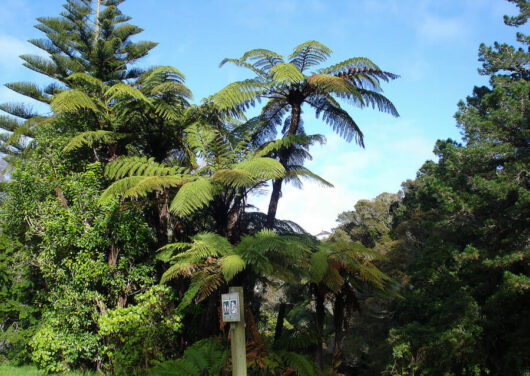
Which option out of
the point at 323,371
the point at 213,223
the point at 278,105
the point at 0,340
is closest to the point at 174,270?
the point at 323,371

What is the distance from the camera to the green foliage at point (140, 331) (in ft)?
20.7

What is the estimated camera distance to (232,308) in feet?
11.5

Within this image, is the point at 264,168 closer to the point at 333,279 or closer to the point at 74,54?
the point at 333,279

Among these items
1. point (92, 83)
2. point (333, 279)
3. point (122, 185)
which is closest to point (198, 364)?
point (333, 279)

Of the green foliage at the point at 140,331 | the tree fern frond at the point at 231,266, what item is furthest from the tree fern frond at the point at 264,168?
the green foliage at the point at 140,331

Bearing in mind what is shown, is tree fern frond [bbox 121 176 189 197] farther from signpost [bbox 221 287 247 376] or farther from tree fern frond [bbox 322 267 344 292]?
signpost [bbox 221 287 247 376]

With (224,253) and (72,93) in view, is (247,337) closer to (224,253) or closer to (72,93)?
(224,253)

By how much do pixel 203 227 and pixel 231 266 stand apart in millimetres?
4097

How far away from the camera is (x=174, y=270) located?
220 inches

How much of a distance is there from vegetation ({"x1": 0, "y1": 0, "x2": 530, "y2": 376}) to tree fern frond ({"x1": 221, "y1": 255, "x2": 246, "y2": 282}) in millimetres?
45

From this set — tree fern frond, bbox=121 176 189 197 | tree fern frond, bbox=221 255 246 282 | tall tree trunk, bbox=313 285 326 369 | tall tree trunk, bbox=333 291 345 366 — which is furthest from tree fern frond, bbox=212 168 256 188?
tall tree trunk, bbox=333 291 345 366

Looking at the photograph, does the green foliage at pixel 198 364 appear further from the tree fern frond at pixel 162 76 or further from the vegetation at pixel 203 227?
the tree fern frond at pixel 162 76

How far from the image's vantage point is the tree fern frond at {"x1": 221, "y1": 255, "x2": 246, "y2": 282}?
16.2 feet

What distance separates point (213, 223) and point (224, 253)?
3.54 metres
